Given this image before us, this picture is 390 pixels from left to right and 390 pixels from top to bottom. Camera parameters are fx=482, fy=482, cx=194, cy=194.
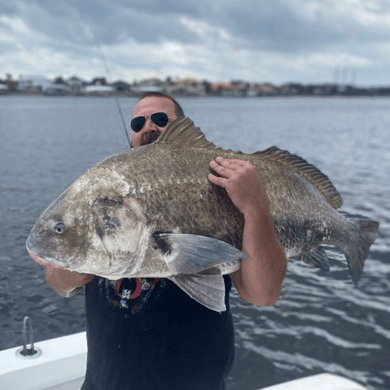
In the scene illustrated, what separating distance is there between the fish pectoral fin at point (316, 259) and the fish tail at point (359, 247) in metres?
0.30

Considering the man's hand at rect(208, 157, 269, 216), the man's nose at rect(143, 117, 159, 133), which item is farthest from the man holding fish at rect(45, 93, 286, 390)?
the man's nose at rect(143, 117, 159, 133)

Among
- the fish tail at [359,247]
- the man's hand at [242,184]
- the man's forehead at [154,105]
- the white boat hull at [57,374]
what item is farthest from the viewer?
the white boat hull at [57,374]

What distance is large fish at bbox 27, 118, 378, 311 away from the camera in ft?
7.55

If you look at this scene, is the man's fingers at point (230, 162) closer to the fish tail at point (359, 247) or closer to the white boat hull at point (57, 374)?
the fish tail at point (359, 247)

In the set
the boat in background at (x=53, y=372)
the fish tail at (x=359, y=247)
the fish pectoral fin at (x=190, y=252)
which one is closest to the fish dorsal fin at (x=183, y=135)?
the fish pectoral fin at (x=190, y=252)

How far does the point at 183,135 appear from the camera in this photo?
2.71 meters

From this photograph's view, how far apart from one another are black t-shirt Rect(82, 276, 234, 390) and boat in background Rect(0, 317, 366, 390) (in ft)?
6.92

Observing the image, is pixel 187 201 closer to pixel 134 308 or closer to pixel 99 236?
pixel 99 236

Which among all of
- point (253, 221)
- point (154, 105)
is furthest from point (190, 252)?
point (154, 105)

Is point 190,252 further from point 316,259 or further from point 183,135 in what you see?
point 316,259

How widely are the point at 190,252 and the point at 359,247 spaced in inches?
61.4

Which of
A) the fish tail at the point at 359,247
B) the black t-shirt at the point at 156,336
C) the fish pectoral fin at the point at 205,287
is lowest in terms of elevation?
the black t-shirt at the point at 156,336

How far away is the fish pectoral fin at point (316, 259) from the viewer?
9.88 ft

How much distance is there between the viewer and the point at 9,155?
36.4m
